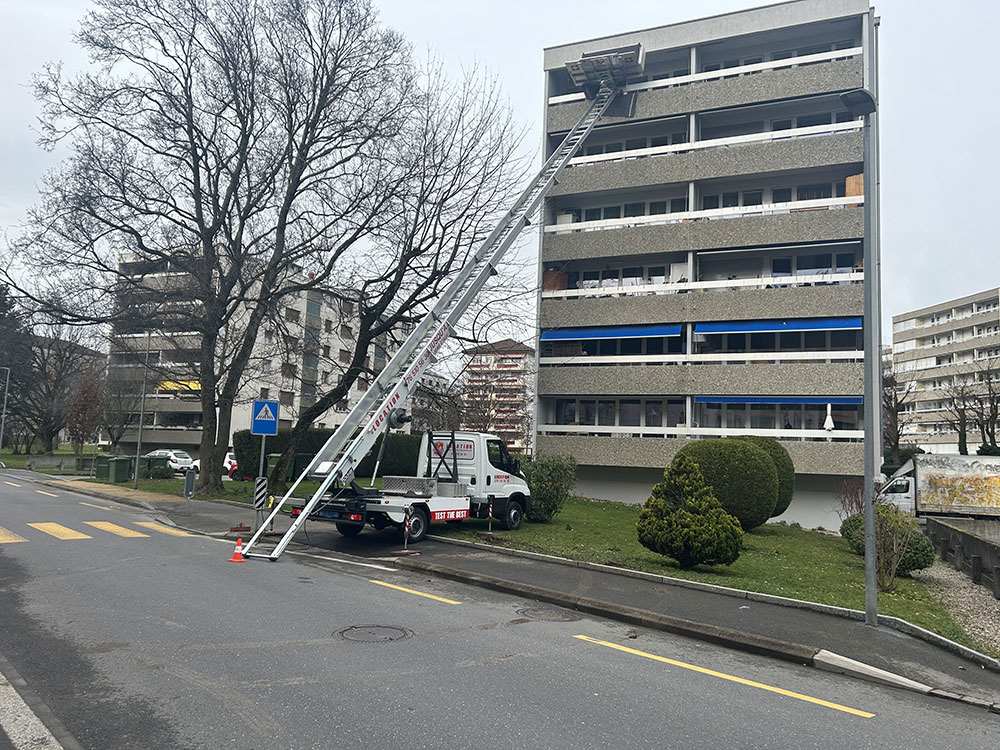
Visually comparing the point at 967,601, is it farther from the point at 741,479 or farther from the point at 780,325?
the point at 780,325

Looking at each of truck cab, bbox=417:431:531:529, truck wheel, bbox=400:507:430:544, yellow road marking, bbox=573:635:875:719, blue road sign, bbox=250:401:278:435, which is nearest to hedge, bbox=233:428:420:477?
truck cab, bbox=417:431:531:529

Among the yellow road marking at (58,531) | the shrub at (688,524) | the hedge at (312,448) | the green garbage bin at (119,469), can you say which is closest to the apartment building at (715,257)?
the hedge at (312,448)

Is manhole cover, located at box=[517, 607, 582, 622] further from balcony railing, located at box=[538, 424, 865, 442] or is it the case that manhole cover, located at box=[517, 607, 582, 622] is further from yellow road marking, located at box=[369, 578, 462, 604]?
balcony railing, located at box=[538, 424, 865, 442]

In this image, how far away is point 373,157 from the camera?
23172 millimetres

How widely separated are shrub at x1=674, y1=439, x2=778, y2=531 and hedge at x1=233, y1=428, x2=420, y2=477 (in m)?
14.1

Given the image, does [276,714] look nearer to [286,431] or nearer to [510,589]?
[510,589]

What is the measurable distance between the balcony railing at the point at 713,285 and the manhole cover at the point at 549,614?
75.0 ft

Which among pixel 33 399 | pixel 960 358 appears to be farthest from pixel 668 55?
pixel 960 358

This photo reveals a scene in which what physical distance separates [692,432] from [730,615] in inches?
834

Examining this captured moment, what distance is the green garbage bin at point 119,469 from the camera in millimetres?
30000

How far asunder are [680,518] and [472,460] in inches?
232

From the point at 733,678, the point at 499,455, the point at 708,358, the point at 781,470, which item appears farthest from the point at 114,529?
the point at 708,358

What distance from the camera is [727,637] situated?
798 cm

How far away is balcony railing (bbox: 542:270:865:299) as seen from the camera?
28.2 metres
